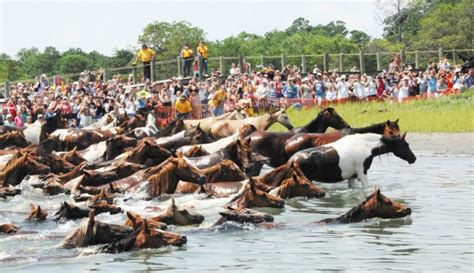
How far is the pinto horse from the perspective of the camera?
20.5m

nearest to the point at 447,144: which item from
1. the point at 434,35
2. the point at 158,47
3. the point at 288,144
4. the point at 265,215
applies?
the point at 288,144

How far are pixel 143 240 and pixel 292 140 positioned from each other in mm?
8933

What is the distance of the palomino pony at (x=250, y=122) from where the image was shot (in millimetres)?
27234

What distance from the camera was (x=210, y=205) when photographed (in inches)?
705

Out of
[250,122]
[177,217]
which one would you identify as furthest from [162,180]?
[250,122]

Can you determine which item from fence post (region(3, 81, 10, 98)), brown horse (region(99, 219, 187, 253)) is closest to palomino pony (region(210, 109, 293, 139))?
brown horse (region(99, 219, 187, 253))

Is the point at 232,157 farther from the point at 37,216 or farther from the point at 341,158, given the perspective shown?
the point at 37,216

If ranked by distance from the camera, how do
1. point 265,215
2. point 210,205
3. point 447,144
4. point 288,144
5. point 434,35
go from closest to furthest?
1. point 265,215
2. point 210,205
3. point 288,144
4. point 447,144
5. point 434,35

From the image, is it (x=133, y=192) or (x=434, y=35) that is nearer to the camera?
(x=133, y=192)

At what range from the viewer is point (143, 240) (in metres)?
14.1

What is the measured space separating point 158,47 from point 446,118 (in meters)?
69.6

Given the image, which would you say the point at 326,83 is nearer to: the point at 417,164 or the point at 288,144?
the point at 417,164

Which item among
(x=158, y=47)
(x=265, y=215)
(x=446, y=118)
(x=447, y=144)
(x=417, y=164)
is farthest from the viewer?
(x=158, y=47)

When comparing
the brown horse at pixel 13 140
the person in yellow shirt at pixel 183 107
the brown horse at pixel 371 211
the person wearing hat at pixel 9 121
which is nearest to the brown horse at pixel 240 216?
the brown horse at pixel 371 211
